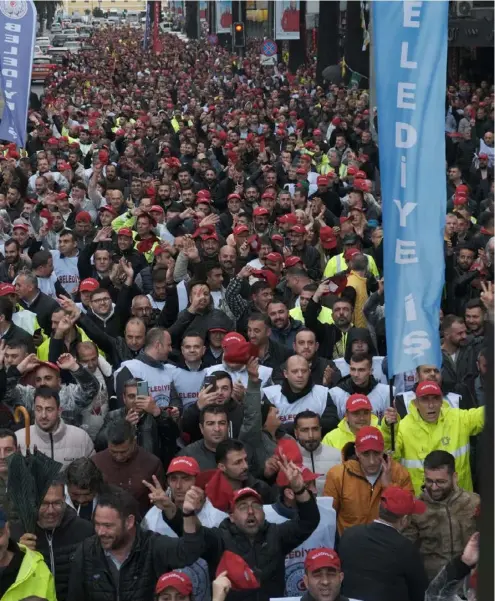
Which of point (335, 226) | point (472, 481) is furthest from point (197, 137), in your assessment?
point (472, 481)

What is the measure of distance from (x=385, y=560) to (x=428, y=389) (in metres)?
1.84

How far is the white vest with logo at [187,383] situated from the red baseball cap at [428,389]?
1.89 m

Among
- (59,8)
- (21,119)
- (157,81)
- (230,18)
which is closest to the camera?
(21,119)

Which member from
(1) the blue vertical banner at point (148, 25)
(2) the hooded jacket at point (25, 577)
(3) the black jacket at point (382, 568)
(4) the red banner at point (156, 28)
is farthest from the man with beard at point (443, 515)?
(1) the blue vertical banner at point (148, 25)

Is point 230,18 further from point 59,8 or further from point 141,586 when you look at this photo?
point 59,8

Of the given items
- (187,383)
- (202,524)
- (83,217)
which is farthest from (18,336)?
(83,217)

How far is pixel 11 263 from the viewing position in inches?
536

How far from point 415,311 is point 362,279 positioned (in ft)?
15.2

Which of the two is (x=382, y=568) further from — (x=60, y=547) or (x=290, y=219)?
(x=290, y=219)

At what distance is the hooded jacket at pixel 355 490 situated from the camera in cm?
805

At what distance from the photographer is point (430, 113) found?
7.70 m

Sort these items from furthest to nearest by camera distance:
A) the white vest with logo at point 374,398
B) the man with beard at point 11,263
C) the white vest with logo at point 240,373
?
1. the man with beard at point 11,263
2. the white vest with logo at point 240,373
3. the white vest with logo at point 374,398

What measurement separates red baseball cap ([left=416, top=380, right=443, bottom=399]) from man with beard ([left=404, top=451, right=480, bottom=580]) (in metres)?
0.93

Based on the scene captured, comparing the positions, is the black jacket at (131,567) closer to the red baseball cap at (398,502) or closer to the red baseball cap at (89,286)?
the red baseball cap at (398,502)
